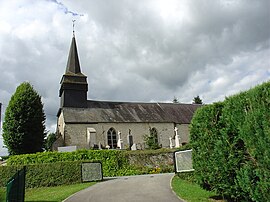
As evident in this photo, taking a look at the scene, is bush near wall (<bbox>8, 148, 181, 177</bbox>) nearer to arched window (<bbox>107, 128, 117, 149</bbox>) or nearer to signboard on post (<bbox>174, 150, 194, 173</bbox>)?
signboard on post (<bbox>174, 150, 194, 173</bbox>)

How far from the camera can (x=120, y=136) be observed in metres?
33.6

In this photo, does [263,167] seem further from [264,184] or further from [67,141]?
[67,141]

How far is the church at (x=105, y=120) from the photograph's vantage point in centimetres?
3303

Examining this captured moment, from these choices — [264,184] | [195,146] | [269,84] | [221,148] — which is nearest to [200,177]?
[195,146]

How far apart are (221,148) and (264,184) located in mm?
2066

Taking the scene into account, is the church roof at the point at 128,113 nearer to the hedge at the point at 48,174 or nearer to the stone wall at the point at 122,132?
the stone wall at the point at 122,132

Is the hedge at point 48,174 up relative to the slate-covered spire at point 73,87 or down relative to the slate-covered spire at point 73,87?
down

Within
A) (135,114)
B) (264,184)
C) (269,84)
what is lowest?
(264,184)

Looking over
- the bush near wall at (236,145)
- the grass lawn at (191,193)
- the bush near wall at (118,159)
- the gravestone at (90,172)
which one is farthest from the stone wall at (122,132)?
the bush near wall at (236,145)

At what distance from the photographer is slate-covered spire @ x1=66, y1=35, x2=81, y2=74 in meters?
38.5

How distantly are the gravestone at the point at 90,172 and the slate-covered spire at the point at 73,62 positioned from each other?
23435mm

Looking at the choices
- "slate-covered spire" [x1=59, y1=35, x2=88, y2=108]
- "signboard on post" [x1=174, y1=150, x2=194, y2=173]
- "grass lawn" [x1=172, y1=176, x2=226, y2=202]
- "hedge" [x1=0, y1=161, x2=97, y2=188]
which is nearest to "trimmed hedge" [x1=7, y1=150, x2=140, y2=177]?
"hedge" [x1=0, y1=161, x2=97, y2=188]

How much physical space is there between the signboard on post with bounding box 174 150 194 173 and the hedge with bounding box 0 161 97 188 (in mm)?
6389

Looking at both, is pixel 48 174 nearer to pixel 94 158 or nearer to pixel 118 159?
pixel 94 158
